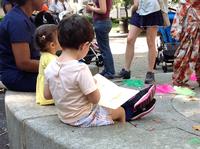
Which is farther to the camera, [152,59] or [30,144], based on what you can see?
[152,59]

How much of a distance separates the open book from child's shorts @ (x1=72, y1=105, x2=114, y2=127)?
0.06 m

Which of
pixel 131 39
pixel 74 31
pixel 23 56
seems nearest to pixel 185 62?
pixel 131 39

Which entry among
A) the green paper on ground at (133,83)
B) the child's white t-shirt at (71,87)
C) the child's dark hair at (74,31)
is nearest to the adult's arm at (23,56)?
the child's white t-shirt at (71,87)

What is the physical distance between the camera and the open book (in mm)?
3346

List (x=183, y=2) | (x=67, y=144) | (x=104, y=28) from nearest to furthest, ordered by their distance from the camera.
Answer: (x=67, y=144) < (x=183, y=2) < (x=104, y=28)

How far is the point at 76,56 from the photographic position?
132 inches

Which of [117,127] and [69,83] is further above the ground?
[69,83]

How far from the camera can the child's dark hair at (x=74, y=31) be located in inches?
128

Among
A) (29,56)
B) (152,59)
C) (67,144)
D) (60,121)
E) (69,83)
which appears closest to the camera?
(67,144)

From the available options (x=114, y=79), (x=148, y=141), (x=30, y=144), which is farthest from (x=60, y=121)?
(x=114, y=79)

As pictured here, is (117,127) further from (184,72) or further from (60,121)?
(184,72)

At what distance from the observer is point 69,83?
326 centimetres

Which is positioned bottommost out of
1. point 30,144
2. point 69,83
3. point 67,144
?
point 30,144

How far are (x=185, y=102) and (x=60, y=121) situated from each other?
1577 millimetres
